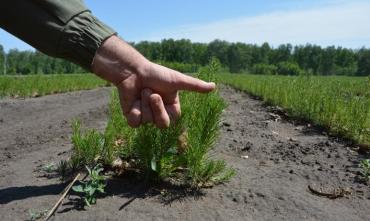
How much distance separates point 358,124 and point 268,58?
9668 centimetres

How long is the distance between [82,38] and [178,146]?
1.53 meters

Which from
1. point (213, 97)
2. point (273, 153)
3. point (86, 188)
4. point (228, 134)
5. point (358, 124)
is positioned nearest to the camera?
point (86, 188)

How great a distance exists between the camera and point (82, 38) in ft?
5.80

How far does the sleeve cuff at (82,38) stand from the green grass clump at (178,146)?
3.84 ft

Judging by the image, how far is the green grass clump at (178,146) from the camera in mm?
2916

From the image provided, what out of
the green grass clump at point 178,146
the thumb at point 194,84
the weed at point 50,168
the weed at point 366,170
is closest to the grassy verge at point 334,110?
the weed at point 366,170

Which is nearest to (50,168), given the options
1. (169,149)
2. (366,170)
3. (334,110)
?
(169,149)

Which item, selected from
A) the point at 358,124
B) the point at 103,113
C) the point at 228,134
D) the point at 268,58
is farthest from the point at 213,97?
the point at 268,58

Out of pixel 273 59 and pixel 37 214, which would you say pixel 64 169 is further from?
pixel 273 59

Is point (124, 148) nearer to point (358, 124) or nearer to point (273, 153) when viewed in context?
point (273, 153)

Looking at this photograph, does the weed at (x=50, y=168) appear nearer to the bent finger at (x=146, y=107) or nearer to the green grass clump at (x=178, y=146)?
the green grass clump at (x=178, y=146)

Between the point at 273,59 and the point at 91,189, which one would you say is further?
the point at 273,59

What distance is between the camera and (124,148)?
346 cm

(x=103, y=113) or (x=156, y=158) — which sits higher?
(x=156, y=158)
